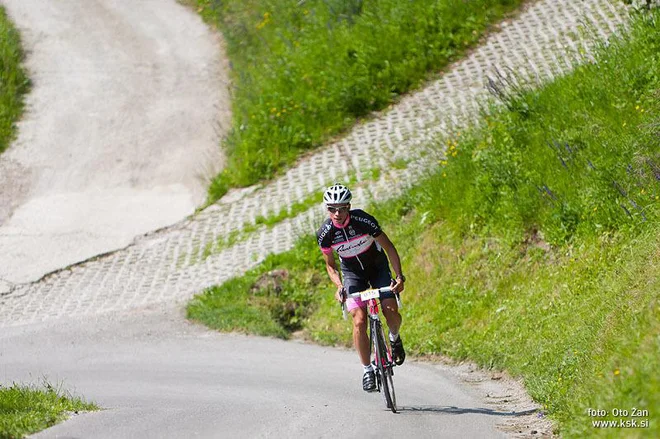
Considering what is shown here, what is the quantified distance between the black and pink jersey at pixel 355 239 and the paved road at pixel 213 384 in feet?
5.03

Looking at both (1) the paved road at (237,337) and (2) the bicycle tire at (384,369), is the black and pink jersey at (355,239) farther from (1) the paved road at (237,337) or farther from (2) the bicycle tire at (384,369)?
(1) the paved road at (237,337)

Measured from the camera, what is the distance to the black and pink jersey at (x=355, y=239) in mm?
10398

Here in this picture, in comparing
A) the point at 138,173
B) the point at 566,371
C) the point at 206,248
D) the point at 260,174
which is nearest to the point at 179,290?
the point at 206,248

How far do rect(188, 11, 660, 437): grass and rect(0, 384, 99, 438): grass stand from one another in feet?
15.3

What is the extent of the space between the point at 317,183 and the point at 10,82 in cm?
1102

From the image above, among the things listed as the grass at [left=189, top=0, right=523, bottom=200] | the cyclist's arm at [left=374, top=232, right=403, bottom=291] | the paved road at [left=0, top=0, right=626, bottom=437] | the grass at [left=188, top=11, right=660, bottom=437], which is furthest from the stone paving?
the cyclist's arm at [left=374, top=232, right=403, bottom=291]

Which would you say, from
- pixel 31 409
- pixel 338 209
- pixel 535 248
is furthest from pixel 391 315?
pixel 535 248

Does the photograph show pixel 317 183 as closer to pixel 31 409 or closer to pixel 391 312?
pixel 391 312

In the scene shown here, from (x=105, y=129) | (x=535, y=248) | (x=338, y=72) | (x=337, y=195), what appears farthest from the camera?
(x=105, y=129)

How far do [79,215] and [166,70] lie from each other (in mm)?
7273

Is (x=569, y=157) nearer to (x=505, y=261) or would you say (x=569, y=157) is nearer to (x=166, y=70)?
(x=505, y=261)

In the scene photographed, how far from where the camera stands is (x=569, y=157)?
1437 centimetres

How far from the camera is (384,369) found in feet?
33.7

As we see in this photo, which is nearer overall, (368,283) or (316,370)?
(368,283)
